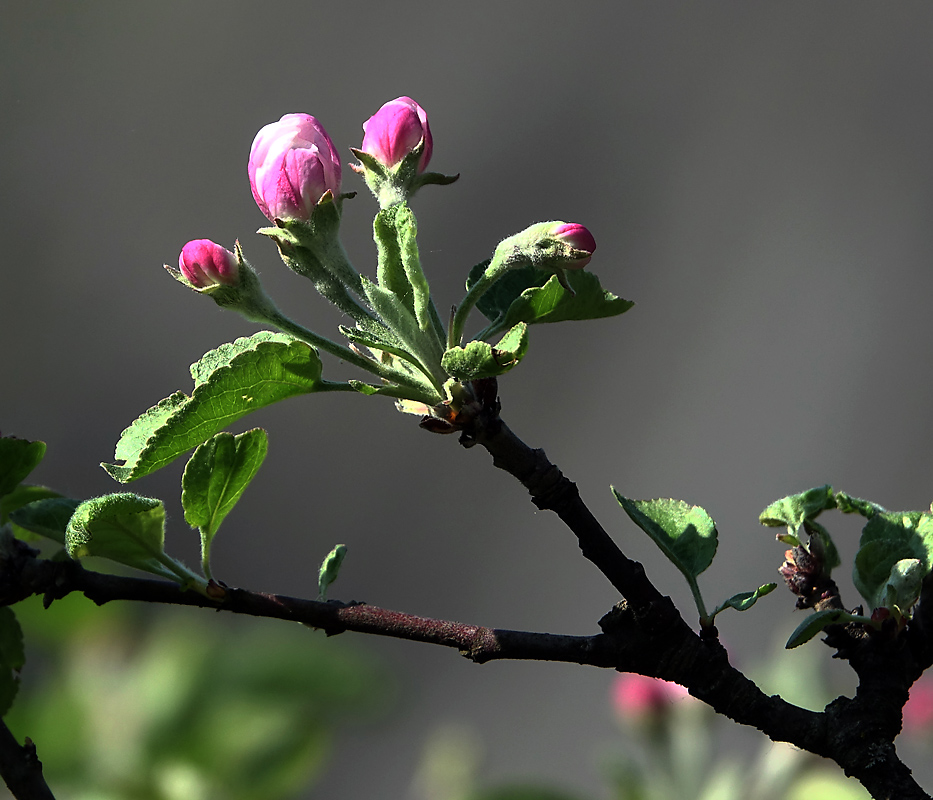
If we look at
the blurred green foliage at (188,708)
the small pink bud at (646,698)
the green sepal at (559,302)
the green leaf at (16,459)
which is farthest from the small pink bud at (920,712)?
the green leaf at (16,459)

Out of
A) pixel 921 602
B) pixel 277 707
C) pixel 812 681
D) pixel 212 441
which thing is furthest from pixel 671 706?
pixel 212 441

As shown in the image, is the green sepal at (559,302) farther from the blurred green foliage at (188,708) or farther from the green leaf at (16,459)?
the blurred green foliage at (188,708)

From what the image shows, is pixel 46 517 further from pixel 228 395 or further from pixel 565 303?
pixel 565 303

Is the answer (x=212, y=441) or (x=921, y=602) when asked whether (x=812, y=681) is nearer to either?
(x=921, y=602)

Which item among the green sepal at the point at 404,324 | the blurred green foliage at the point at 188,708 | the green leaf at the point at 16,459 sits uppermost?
the green sepal at the point at 404,324

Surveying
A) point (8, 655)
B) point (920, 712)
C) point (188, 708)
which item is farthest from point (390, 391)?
point (920, 712)

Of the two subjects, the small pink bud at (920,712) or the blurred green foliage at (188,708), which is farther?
the small pink bud at (920,712)

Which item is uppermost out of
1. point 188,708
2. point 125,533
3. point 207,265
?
point 207,265
